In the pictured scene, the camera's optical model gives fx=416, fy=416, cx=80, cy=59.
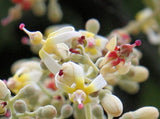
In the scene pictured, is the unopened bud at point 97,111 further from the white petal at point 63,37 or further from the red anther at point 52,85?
the red anther at point 52,85

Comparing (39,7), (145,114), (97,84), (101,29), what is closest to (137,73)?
(145,114)

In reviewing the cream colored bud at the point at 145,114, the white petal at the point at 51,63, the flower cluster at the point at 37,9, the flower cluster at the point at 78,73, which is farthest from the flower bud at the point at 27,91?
the flower cluster at the point at 37,9

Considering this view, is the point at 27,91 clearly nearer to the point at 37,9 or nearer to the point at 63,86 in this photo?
the point at 63,86

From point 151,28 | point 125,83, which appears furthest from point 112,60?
point 151,28

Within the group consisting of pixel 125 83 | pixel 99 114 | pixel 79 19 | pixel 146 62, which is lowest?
pixel 99 114

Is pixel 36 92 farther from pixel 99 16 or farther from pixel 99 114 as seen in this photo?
pixel 99 16

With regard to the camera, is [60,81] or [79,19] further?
[79,19]
